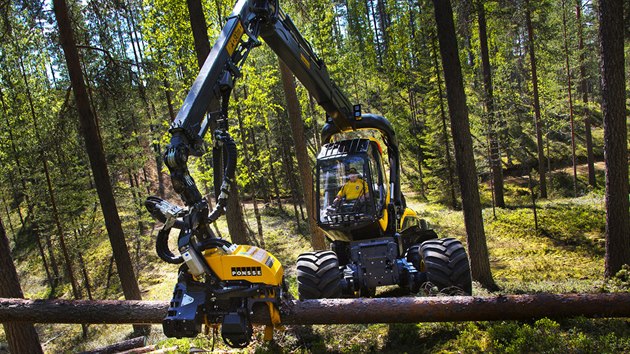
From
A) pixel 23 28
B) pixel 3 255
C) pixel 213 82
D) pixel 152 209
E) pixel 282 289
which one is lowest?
pixel 282 289

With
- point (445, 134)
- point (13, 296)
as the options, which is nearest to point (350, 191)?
point (13, 296)

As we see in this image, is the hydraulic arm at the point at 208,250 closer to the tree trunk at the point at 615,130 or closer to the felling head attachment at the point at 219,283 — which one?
the felling head attachment at the point at 219,283

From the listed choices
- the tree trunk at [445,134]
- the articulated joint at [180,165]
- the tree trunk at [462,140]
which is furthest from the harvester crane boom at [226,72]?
the tree trunk at [445,134]

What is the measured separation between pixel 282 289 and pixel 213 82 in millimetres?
2848

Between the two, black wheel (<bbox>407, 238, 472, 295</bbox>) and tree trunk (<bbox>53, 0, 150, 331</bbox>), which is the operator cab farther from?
tree trunk (<bbox>53, 0, 150, 331</bbox>)

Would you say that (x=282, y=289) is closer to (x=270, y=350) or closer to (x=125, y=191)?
(x=270, y=350)

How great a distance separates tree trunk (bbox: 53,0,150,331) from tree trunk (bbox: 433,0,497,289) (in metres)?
8.49

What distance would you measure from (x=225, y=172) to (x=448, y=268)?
13.4 feet

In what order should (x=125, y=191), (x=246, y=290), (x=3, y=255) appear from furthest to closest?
(x=125, y=191)
(x=3, y=255)
(x=246, y=290)

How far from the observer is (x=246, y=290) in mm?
4922

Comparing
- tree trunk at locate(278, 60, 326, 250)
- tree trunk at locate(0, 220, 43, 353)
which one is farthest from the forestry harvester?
tree trunk at locate(0, 220, 43, 353)

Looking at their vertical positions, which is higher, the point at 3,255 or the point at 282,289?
the point at 3,255

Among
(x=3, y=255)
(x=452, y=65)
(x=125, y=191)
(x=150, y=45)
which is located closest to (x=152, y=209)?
(x=3, y=255)

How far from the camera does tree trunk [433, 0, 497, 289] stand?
9242 millimetres
